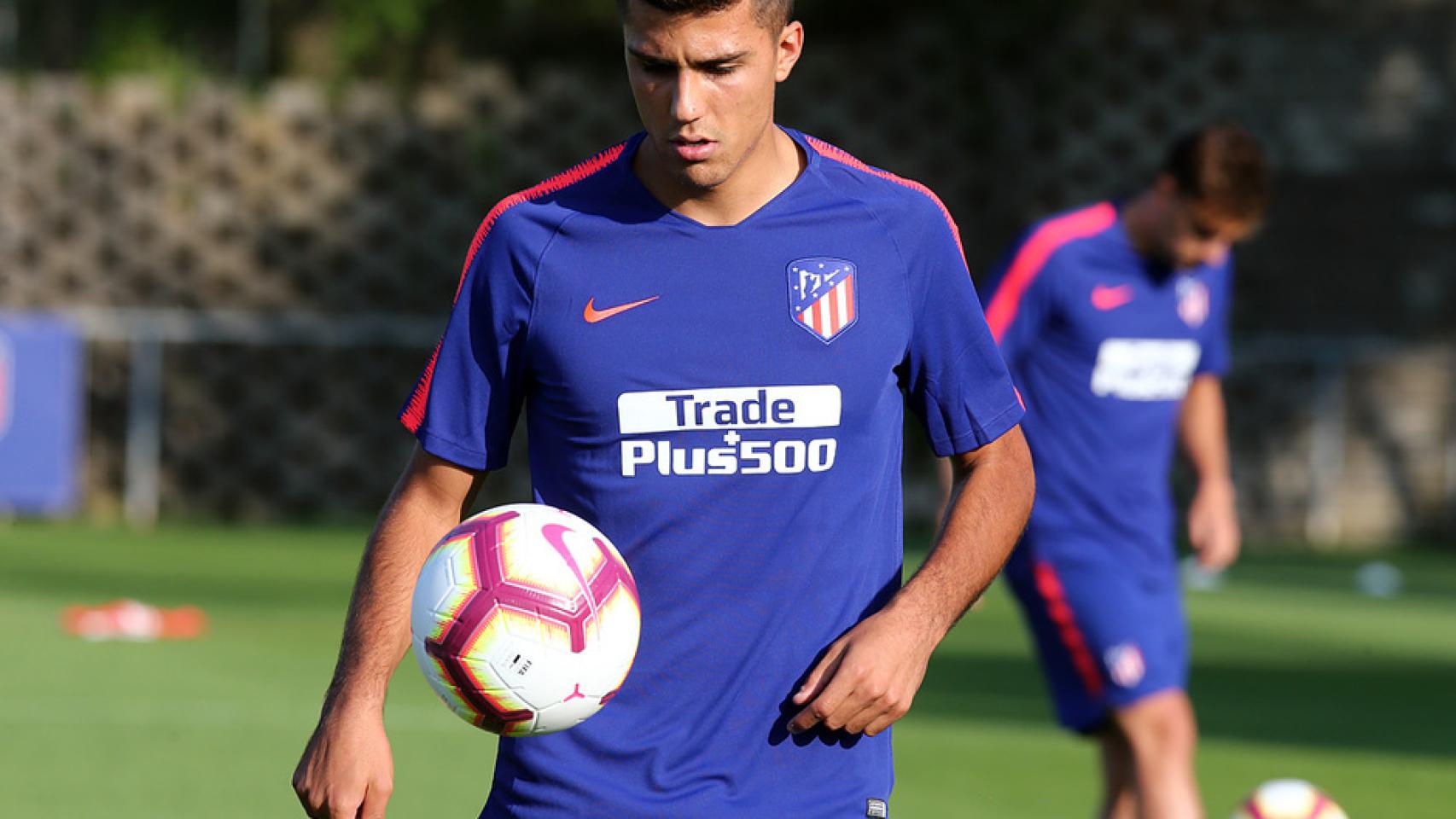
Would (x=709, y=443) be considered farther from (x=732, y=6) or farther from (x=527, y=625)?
(x=732, y=6)

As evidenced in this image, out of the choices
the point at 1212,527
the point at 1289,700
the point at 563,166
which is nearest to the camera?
the point at 1212,527

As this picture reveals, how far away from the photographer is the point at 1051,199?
75.2 ft

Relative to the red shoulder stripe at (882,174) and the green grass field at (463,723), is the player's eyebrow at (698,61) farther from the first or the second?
the green grass field at (463,723)

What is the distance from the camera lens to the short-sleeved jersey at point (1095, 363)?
741 cm

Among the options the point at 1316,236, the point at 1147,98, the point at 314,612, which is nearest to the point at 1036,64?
the point at 1147,98

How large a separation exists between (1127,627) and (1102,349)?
85 centimetres

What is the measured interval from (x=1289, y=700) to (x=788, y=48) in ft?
28.2

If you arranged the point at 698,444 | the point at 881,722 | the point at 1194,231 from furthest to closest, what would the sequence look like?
the point at 1194,231, the point at 698,444, the point at 881,722

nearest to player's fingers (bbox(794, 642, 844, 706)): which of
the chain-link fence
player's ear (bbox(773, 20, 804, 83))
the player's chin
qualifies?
the player's chin

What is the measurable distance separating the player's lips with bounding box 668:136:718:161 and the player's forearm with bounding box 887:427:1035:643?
695 millimetres

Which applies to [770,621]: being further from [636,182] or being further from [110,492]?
[110,492]

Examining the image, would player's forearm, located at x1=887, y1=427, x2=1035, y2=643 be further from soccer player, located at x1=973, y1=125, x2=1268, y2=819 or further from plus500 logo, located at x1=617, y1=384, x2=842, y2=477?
soccer player, located at x1=973, y1=125, x2=1268, y2=819

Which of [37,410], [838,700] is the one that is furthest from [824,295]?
[37,410]

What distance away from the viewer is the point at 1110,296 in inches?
294
